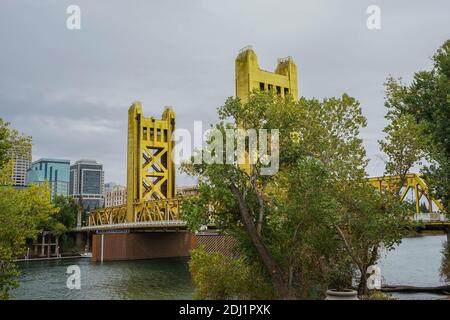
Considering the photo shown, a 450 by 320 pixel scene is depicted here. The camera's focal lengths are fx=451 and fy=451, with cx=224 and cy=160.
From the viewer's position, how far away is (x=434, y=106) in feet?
83.7

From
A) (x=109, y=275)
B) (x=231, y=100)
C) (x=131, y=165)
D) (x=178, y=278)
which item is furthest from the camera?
(x=131, y=165)

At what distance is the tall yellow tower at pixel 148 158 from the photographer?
3049 inches

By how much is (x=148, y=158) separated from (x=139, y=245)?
58.9ft

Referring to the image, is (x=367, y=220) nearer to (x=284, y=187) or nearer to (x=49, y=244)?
(x=284, y=187)

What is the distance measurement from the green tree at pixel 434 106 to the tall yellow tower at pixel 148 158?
55858mm

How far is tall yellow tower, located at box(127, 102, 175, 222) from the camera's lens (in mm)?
77438

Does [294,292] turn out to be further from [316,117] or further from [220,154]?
[316,117]

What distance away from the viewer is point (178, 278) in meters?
41.9

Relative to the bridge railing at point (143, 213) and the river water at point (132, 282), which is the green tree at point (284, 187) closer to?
the river water at point (132, 282)

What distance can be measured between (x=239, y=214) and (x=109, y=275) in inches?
1306

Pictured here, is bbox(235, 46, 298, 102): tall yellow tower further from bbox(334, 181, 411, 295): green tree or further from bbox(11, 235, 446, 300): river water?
bbox(334, 181, 411, 295): green tree

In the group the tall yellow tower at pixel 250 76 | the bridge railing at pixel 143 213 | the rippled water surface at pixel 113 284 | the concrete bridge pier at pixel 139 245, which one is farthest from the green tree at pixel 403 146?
the concrete bridge pier at pixel 139 245

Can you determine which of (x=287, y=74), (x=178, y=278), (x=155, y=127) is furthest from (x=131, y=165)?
(x=178, y=278)

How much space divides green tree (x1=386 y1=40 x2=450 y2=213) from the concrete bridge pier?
49753mm
